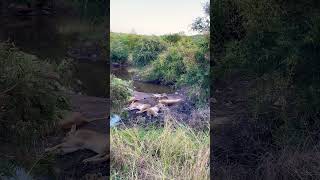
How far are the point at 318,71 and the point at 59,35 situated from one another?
1467 mm

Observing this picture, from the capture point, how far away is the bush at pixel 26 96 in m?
2.81

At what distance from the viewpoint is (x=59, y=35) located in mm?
2938

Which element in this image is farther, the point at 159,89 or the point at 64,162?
the point at 159,89

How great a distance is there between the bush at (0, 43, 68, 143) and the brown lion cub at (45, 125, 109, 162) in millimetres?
113

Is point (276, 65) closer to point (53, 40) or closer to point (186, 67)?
point (186, 67)

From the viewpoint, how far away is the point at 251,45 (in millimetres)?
3053

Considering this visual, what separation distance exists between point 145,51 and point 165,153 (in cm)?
62

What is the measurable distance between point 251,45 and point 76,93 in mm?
1037

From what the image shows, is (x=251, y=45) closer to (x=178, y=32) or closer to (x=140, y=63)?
(x=178, y=32)

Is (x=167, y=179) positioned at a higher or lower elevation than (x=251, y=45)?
lower

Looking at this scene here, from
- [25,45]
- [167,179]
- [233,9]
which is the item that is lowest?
[167,179]

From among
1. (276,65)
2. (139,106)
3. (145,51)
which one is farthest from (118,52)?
(276,65)

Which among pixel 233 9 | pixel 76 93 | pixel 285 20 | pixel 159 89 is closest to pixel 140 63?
pixel 159 89

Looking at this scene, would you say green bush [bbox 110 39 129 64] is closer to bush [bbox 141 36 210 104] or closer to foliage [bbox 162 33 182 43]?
bush [bbox 141 36 210 104]
